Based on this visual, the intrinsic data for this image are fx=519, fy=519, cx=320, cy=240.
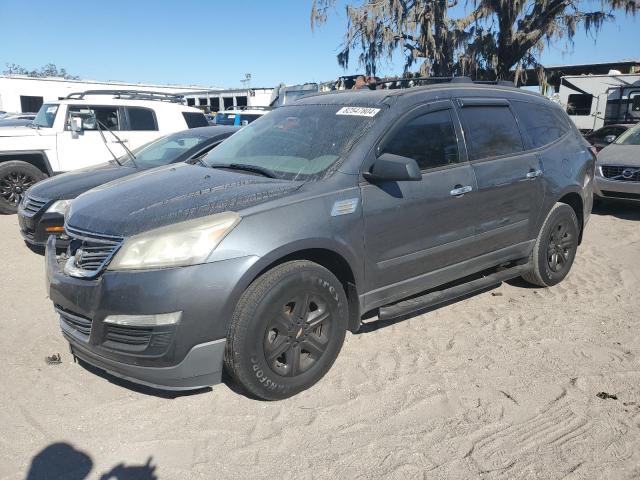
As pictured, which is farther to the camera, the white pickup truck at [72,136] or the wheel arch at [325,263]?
the white pickup truck at [72,136]

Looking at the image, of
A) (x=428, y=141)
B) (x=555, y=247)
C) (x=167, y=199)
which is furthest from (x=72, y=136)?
(x=555, y=247)

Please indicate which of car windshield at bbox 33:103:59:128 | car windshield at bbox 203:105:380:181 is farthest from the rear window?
car windshield at bbox 203:105:380:181

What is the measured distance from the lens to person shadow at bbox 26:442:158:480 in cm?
242

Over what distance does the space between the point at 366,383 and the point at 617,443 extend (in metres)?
1.38

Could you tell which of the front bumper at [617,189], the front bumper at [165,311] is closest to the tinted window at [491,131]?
the front bumper at [165,311]

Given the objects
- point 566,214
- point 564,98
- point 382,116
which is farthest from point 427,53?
point 382,116

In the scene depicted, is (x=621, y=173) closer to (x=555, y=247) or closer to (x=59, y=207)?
(x=555, y=247)

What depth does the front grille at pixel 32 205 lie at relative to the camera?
5387 millimetres

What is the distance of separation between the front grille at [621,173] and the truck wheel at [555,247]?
4105mm

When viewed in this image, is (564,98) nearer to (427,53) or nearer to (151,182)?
(427,53)

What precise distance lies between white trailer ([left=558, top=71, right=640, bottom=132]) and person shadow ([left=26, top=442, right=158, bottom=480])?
55.2ft

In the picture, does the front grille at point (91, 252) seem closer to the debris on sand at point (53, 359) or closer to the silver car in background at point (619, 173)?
the debris on sand at point (53, 359)

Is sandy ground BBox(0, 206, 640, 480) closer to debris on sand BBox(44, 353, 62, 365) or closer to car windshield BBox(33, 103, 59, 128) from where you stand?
debris on sand BBox(44, 353, 62, 365)

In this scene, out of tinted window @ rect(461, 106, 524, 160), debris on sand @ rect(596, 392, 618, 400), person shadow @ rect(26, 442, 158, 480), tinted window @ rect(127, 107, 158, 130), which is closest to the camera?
person shadow @ rect(26, 442, 158, 480)
